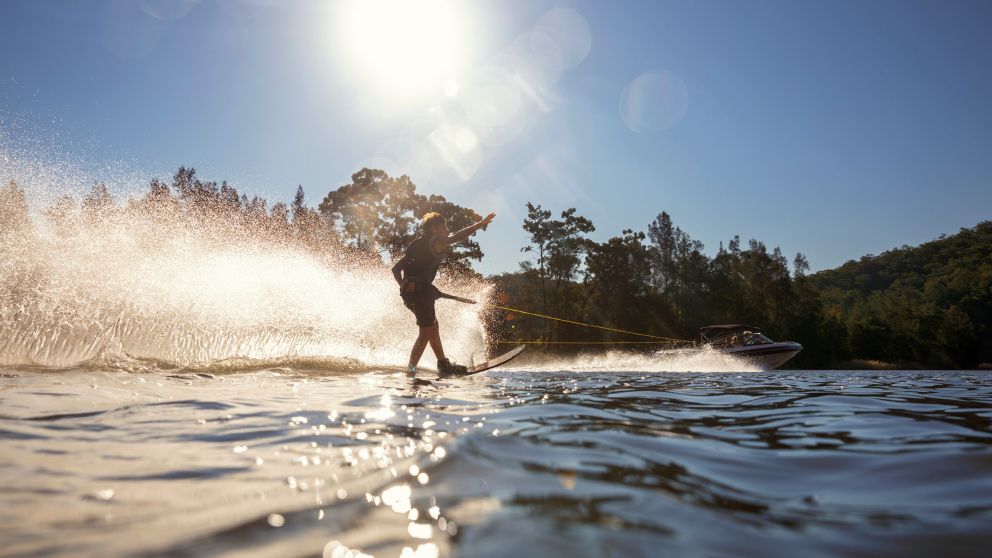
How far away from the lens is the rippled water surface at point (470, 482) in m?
1.26

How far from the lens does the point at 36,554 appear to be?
110 centimetres

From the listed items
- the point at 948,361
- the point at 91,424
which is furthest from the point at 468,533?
the point at 948,361

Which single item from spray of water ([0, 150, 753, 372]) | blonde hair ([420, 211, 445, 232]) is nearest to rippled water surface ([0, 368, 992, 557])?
spray of water ([0, 150, 753, 372])

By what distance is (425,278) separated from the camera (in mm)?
9305

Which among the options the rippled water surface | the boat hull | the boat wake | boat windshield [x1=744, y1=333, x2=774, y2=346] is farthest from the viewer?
boat windshield [x1=744, y1=333, x2=774, y2=346]

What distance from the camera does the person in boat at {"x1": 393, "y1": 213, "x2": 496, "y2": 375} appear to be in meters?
9.14

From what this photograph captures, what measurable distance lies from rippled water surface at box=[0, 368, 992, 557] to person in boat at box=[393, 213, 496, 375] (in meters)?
5.38

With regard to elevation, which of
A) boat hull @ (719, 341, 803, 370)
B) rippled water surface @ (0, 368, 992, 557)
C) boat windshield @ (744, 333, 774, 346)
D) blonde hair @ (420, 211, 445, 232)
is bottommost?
rippled water surface @ (0, 368, 992, 557)

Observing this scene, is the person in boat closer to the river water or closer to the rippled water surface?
the river water

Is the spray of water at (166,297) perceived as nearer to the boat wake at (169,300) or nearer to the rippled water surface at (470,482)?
the boat wake at (169,300)

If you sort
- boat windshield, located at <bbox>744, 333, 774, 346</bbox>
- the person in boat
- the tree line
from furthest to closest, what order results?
the tree line
boat windshield, located at <bbox>744, 333, 774, 346</bbox>
the person in boat

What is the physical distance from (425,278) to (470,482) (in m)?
7.62

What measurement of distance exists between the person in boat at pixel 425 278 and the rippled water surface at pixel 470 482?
538 centimetres

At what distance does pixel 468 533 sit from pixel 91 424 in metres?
2.52
